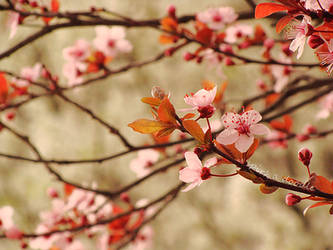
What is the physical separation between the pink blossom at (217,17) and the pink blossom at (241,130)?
0.45 metres

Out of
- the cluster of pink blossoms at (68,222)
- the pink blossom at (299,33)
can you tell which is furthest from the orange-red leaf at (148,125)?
the cluster of pink blossoms at (68,222)

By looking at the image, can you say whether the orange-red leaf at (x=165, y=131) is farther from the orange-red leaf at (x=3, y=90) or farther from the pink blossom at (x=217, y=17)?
the orange-red leaf at (x=3, y=90)

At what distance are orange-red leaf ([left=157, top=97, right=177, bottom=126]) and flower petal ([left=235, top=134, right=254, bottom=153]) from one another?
65mm

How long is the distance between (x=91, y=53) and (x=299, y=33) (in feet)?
2.13

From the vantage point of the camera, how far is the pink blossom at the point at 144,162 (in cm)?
95

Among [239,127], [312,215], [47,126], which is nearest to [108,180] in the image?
[47,126]

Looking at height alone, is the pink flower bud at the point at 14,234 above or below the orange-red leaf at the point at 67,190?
below

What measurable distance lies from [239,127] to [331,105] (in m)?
0.74

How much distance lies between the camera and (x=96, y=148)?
5.73 feet

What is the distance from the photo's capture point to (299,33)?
1.23ft

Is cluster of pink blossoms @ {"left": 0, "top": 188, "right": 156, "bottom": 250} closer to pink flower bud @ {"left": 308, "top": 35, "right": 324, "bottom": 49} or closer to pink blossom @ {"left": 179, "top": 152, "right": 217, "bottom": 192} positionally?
pink blossom @ {"left": 179, "top": 152, "right": 217, "bottom": 192}

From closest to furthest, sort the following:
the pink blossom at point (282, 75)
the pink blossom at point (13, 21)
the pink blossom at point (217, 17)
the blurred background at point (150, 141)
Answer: the pink blossom at point (13, 21) < the pink blossom at point (217, 17) < the pink blossom at point (282, 75) < the blurred background at point (150, 141)

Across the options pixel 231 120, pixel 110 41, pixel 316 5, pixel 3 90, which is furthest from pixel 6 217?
pixel 316 5

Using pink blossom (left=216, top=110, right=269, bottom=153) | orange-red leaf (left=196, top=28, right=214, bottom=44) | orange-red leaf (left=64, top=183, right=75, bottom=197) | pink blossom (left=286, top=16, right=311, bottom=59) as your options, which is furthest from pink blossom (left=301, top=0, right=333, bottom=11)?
orange-red leaf (left=64, top=183, right=75, bottom=197)
